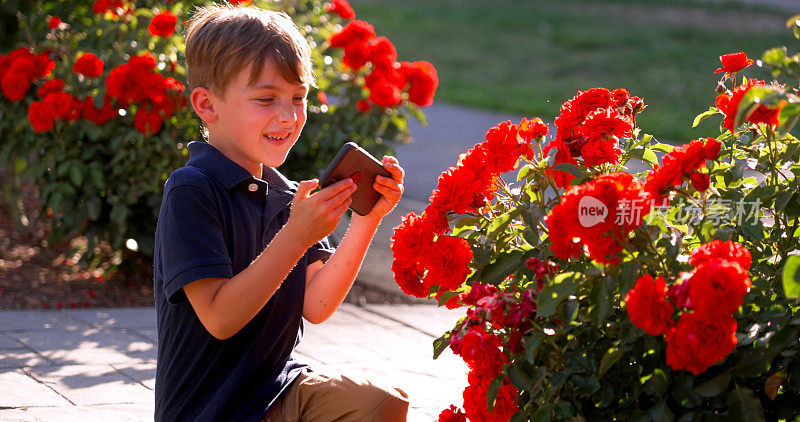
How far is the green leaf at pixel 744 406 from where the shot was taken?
1894 millimetres

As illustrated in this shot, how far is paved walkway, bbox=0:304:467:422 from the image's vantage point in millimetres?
3262

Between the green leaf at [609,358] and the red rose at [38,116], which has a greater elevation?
the red rose at [38,116]

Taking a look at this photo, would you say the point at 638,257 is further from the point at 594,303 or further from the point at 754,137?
the point at 754,137

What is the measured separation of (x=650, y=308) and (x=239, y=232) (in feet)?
3.33

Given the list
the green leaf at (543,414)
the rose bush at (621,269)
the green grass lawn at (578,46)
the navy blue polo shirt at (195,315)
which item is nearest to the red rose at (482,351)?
the rose bush at (621,269)

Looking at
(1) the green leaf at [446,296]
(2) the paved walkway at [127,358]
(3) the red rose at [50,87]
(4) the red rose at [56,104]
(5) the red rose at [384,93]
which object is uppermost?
(5) the red rose at [384,93]

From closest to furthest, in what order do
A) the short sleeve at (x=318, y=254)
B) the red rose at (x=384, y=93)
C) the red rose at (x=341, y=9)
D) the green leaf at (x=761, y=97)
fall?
the green leaf at (x=761, y=97), the short sleeve at (x=318, y=254), the red rose at (x=384, y=93), the red rose at (x=341, y=9)

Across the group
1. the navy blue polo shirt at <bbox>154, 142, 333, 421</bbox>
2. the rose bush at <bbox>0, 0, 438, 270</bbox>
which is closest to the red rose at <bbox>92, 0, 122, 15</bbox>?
the rose bush at <bbox>0, 0, 438, 270</bbox>

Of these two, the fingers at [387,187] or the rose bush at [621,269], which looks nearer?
the rose bush at [621,269]

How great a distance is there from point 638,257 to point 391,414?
0.76m

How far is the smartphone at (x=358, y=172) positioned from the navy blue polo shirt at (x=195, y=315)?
0.23m

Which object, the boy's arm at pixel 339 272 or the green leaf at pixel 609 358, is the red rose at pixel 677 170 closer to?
the green leaf at pixel 609 358

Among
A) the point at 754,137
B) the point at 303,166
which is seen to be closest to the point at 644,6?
the point at 303,166

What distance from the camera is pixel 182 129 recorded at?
4883 millimetres
